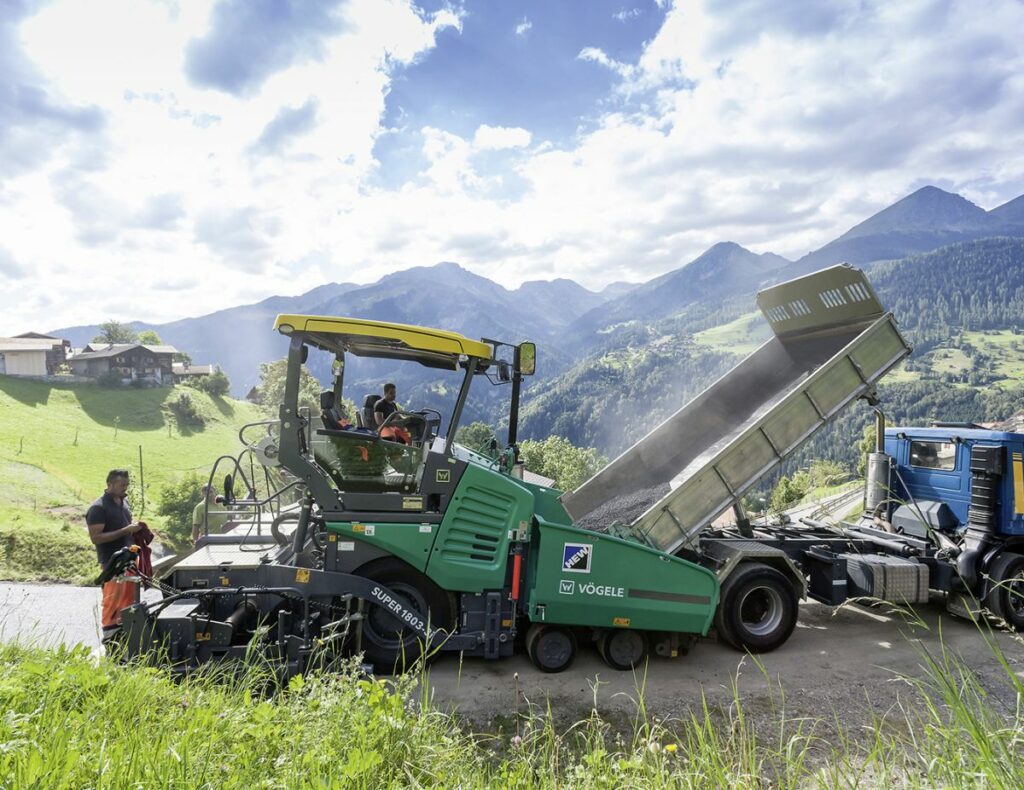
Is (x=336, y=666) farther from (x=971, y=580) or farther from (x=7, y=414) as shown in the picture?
(x=7, y=414)

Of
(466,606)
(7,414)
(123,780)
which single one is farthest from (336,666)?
(7,414)

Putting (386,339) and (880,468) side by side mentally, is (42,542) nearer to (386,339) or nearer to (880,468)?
(386,339)

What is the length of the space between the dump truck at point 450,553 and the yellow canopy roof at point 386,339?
19 millimetres

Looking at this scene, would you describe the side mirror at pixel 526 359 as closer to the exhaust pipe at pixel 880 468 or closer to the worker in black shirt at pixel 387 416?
the worker in black shirt at pixel 387 416

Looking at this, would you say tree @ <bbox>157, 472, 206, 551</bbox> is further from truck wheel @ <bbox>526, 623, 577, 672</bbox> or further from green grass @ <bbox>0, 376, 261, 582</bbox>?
truck wheel @ <bbox>526, 623, 577, 672</bbox>

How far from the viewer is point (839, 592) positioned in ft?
22.4

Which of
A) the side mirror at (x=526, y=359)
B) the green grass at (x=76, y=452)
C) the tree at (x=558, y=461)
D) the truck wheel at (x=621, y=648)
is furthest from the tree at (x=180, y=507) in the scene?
the truck wheel at (x=621, y=648)

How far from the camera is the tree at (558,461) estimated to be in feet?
121

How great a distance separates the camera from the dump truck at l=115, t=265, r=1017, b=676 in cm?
509

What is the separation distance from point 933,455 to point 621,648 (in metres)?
5.03

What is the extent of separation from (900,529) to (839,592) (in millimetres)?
1875

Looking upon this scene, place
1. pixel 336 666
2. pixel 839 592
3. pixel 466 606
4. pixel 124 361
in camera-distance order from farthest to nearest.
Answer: pixel 124 361
pixel 839 592
pixel 466 606
pixel 336 666

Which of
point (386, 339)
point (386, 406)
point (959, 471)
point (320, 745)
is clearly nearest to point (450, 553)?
point (386, 406)

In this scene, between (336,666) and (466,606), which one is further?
(466,606)
